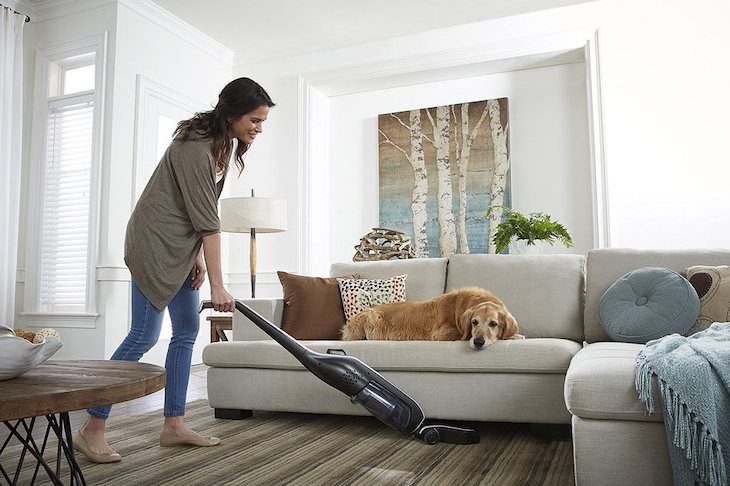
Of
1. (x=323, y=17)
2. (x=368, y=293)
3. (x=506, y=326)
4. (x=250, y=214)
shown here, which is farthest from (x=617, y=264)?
(x=323, y=17)

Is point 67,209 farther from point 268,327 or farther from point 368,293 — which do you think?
point 268,327

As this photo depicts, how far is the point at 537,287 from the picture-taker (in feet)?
9.79

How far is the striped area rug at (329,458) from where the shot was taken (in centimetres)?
191

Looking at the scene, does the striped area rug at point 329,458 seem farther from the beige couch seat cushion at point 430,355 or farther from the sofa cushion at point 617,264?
the sofa cushion at point 617,264

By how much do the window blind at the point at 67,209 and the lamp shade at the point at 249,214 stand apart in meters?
1.03

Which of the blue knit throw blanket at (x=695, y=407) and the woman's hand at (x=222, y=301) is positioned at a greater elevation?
the woman's hand at (x=222, y=301)

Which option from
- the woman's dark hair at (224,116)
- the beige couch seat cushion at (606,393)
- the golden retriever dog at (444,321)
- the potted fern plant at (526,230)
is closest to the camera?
the beige couch seat cushion at (606,393)

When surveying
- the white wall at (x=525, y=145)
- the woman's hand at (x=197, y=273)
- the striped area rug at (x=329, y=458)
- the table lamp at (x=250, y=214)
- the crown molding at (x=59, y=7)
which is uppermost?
the crown molding at (x=59, y=7)

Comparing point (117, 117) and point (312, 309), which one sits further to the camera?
point (117, 117)

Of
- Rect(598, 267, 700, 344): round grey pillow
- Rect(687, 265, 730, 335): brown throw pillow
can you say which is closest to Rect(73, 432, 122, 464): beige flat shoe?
Rect(598, 267, 700, 344): round grey pillow

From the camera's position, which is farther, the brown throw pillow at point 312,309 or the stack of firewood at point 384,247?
the stack of firewood at point 384,247

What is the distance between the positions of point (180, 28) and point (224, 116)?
11.1 ft

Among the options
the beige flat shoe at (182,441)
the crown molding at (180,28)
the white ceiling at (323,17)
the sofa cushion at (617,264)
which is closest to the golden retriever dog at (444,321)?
the sofa cushion at (617,264)

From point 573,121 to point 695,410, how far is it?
12.3 feet
